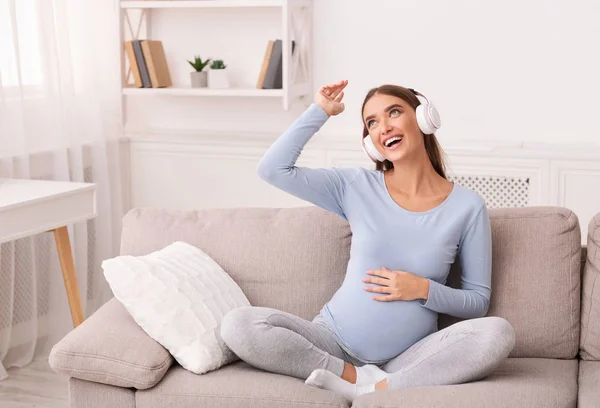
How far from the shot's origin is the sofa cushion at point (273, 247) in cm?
240

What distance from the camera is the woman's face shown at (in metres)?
2.30

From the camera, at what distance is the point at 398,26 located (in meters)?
3.60

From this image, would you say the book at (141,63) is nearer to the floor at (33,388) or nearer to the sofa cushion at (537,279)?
the floor at (33,388)

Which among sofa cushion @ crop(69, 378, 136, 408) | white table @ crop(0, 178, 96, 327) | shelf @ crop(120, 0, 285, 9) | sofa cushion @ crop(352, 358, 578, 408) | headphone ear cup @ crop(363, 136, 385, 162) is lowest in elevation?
sofa cushion @ crop(69, 378, 136, 408)

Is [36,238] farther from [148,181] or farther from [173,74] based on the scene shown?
[173,74]

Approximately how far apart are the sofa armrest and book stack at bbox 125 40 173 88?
1.84 metres

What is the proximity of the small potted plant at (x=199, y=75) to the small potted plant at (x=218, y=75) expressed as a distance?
4 cm

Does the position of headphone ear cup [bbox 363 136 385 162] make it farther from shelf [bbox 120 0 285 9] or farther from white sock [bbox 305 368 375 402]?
shelf [bbox 120 0 285 9]

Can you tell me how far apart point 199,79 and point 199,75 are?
2cm

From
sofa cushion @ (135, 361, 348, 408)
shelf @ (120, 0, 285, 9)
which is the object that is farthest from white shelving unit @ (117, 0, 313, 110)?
sofa cushion @ (135, 361, 348, 408)

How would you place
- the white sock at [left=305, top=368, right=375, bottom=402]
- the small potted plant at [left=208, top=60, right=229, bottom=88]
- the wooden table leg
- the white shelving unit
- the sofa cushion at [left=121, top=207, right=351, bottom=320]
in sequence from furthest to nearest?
the small potted plant at [left=208, top=60, right=229, bottom=88], the white shelving unit, the wooden table leg, the sofa cushion at [left=121, top=207, right=351, bottom=320], the white sock at [left=305, top=368, right=375, bottom=402]

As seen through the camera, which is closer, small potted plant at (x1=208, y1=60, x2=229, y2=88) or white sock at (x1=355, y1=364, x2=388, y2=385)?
white sock at (x1=355, y1=364, x2=388, y2=385)

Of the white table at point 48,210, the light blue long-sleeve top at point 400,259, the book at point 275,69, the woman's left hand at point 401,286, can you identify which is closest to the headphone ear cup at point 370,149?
the light blue long-sleeve top at point 400,259

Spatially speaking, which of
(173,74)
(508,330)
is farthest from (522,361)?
(173,74)
